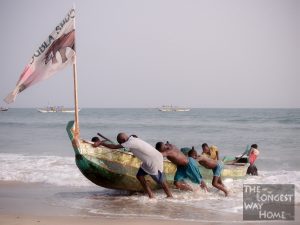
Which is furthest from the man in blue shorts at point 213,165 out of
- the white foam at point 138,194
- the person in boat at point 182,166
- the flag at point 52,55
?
the flag at point 52,55

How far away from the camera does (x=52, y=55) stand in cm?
1007

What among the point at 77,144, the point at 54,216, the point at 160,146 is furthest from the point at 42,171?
the point at 54,216

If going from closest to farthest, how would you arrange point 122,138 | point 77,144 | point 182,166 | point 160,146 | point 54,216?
1. point 54,216
2. point 122,138
3. point 160,146
4. point 77,144
5. point 182,166

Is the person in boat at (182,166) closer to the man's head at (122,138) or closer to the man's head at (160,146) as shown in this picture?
the man's head at (160,146)

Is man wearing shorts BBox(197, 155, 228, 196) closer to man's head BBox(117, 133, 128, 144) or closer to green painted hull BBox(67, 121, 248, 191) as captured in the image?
green painted hull BBox(67, 121, 248, 191)

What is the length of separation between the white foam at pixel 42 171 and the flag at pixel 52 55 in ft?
13.2

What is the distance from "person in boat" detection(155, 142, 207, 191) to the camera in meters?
9.74

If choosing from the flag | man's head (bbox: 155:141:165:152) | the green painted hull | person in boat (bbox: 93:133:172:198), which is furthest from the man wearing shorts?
the flag

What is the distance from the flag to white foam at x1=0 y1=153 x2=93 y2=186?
4011 millimetres

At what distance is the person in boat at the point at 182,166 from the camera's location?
32.0 feet

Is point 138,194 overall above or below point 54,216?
below

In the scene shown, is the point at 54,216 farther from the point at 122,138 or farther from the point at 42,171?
the point at 42,171

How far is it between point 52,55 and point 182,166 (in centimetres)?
384

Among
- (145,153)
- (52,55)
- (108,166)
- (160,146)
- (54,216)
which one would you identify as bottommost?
(54,216)
